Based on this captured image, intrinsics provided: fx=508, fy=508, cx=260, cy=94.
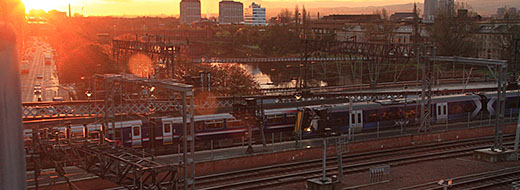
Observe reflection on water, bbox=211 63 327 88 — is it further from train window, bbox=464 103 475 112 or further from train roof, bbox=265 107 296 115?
train roof, bbox=265 107 296 115

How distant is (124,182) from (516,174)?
11.0 m

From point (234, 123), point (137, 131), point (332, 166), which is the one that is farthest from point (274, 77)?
point (137, 131)

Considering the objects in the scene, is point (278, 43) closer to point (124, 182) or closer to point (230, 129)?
point (230, 129)

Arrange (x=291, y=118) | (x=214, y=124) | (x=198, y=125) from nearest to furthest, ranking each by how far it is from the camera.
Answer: (x=198, y=125) → (x=214, y=124) → (x=291, y=118)

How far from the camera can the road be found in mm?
31255

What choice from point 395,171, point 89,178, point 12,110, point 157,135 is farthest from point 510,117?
point 12,110

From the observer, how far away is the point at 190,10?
163250 mm

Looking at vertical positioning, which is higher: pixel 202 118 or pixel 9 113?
pixel 9 113

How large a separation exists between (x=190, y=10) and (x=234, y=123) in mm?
150228

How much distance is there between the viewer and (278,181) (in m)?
13.6

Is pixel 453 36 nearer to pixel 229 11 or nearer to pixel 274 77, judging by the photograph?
pixel 274 77

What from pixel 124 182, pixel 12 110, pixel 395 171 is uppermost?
pixel 12 110

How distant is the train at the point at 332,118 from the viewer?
612 inches

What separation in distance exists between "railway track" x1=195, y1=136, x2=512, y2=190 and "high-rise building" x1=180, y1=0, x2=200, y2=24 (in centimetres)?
14491
